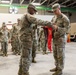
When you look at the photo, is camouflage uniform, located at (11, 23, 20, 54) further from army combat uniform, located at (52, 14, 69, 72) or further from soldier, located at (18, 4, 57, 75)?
soldier, located at (18, 4, 57, 75)

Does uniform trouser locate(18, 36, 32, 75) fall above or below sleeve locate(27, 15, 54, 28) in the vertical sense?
below

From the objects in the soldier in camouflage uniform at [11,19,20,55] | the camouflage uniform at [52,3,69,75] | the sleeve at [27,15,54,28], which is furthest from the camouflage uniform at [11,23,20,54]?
the sleeve at [27,15,54,28]

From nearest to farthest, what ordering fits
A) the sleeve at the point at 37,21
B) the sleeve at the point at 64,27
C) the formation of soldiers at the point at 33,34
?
the sleeve at the point at 37,21, the formation of soldiers at the point at 33,34, the sleeve at the point at 64,27

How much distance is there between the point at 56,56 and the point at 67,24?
83 cm

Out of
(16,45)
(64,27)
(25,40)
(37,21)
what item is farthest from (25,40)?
(16,45)

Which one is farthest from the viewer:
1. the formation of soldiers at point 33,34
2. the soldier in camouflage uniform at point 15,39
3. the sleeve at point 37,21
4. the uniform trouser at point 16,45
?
the uniform trouser at point 16,45

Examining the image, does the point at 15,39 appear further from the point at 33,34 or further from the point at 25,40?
the point at 25,40

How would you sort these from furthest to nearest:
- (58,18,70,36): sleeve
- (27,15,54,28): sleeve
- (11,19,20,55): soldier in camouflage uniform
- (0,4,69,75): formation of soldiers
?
1. (11,19,20,55): soldier in camouflage uniform
2. (58,18,70,36): sleeve
3. (0,4,69,75): formation of soldiers
4. (27,15,54,28): sleeve

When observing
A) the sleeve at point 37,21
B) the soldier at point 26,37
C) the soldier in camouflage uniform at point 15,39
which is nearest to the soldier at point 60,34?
the soldier at point 26,37

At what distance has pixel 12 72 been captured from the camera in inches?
191

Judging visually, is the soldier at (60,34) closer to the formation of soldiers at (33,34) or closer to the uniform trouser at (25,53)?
the formation of soldiers at (33,34)

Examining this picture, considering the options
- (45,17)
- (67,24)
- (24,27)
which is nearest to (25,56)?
(24,27)

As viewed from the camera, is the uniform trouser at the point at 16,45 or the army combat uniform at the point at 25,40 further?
the uniform trouser at the point at 16,45

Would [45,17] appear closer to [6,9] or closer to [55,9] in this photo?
[6,9]
